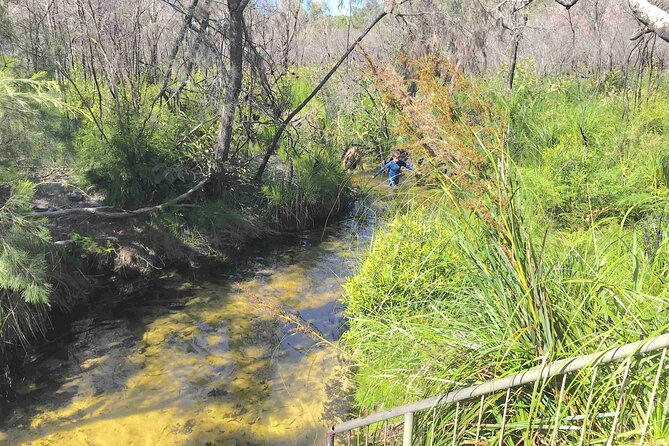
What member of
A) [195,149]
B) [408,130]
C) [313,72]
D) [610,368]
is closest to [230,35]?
[195,149]

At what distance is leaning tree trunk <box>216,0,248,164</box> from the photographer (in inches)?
283

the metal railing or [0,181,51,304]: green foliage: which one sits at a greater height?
[0,181,51,304]: green foliage

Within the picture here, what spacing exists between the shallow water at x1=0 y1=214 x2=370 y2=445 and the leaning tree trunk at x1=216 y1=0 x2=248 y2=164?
2.34 meters

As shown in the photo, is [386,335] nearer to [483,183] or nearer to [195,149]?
[483,183]

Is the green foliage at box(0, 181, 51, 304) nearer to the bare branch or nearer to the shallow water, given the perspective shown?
the shallow water

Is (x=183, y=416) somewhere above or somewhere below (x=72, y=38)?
below

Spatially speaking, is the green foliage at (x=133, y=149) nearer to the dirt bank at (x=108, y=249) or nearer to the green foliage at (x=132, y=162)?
the green foliage at (x=132, y=162)

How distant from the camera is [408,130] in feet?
6.61

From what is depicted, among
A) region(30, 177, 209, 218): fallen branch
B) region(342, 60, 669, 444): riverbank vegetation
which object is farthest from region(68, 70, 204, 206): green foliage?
region(342, 60, 669, 444): riverbank vegetation

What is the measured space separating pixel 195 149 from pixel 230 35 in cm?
180

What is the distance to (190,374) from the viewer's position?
15.0 ft

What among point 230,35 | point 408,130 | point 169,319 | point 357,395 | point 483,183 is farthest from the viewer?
point 230,35

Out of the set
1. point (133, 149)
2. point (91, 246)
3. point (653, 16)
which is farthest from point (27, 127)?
point (653, 16)

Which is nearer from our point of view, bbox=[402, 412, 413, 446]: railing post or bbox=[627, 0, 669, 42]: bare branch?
bbox=[402, 412, 413, 446]: railing post
